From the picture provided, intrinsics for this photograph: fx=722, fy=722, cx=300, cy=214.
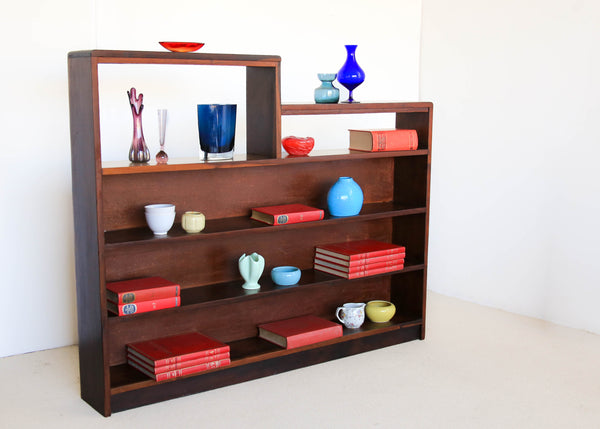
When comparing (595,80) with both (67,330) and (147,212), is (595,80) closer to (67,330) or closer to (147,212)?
(147,212)

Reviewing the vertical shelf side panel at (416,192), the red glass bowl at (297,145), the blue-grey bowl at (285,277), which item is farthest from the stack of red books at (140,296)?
the vertical shelf side panel at (416,192)

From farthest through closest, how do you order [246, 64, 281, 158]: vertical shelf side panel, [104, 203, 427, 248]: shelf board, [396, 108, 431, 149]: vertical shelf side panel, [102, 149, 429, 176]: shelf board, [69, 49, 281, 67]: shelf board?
1. [396, 108, 431, 149]: vertical shelf side panel
2. [246, 64, 281, 158]: vertical shelf side panel
3. [104, 203, 427, 248]: shelf board
4. [102, 149, 429, 176]: shelf board
5. [69, 49, 281, 67]: shelf board

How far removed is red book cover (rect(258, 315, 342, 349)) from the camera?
11.8 ft

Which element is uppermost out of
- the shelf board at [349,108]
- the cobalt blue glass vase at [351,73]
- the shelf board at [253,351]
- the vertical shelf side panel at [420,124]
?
the cobalt blue glass vase at [351,73]

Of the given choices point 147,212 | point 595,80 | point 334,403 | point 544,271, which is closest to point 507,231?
point 544,271

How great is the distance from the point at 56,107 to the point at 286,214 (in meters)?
1.33

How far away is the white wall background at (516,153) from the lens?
4195 millimetres

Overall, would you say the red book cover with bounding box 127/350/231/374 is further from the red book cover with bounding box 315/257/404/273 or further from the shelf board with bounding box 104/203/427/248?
the red book cover with bounding box 315/257/404/273

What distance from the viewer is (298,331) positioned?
12.0 feet

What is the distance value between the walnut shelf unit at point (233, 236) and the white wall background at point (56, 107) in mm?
636

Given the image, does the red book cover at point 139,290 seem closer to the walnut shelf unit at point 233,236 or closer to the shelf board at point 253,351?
the walnut shelf unit at point 233,236

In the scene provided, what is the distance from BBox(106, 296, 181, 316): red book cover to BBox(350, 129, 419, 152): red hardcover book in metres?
1.31

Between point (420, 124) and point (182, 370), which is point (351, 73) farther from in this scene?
point (182, 370)

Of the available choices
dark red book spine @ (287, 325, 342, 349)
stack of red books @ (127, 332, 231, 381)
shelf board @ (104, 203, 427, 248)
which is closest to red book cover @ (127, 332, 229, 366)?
stack of red books @ (127, 332, 231, 381)
